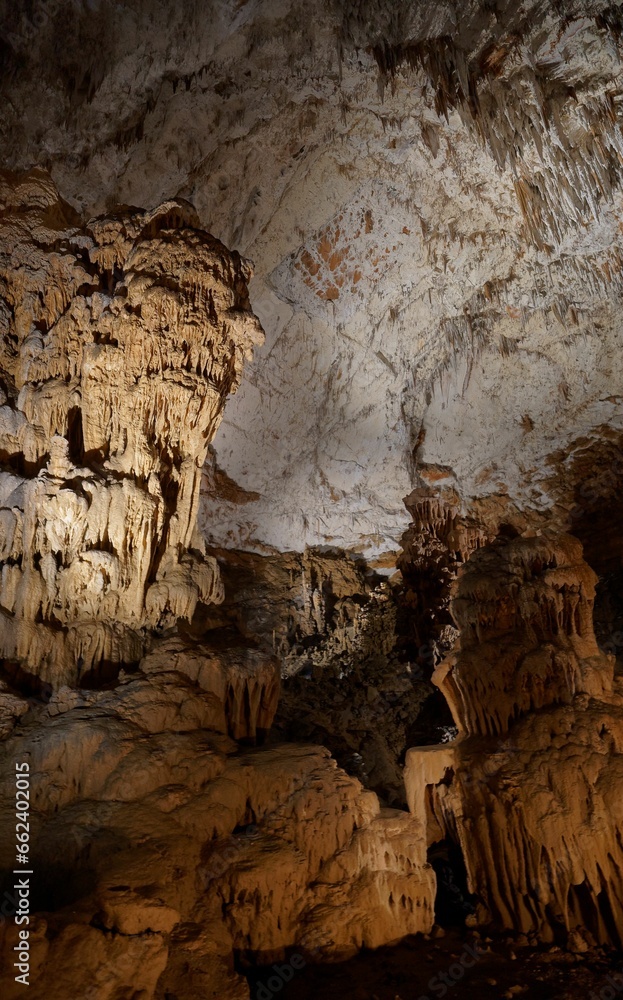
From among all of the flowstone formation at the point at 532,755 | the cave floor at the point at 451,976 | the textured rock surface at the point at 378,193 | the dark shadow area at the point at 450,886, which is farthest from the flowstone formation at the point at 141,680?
the dark shadow area at the point at 450,886

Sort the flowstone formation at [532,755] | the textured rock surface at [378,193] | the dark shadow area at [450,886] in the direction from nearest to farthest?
the flowstone formation at [532,755]
the dark shadow area at [450,886]
the textured rock surface at [378,193]

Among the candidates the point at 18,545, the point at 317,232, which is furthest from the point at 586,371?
the point at 18,545

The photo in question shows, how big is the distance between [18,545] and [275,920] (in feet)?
14.0

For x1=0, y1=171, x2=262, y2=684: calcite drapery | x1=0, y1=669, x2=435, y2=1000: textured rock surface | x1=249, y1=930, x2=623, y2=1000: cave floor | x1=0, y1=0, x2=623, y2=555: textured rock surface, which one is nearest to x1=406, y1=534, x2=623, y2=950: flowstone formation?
x1=249, y1=930, x2=623, y2=1000: cave floor

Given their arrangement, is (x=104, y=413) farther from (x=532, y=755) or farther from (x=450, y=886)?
(x=450, y=886)

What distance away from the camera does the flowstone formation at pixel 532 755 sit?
518cm

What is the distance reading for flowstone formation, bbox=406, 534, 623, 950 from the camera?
5.18 metres

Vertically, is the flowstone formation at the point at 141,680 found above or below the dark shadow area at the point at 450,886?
above

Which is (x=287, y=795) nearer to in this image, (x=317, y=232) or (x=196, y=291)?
(x=196, y=291)

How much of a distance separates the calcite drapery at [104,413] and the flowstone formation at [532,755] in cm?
323

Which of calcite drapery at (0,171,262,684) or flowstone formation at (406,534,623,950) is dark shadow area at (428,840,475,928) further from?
calcite drapery at (0,171,262,684)

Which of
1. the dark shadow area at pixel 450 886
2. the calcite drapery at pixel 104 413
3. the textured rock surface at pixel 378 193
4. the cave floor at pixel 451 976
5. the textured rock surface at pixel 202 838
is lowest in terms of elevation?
the cave floor at pixel 451 976

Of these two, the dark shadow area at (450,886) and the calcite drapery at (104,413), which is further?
the calcite drapery at (104,413)

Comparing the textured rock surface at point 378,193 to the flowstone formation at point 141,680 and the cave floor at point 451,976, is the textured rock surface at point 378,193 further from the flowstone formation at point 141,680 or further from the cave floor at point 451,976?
the cave floor at point 451,976
